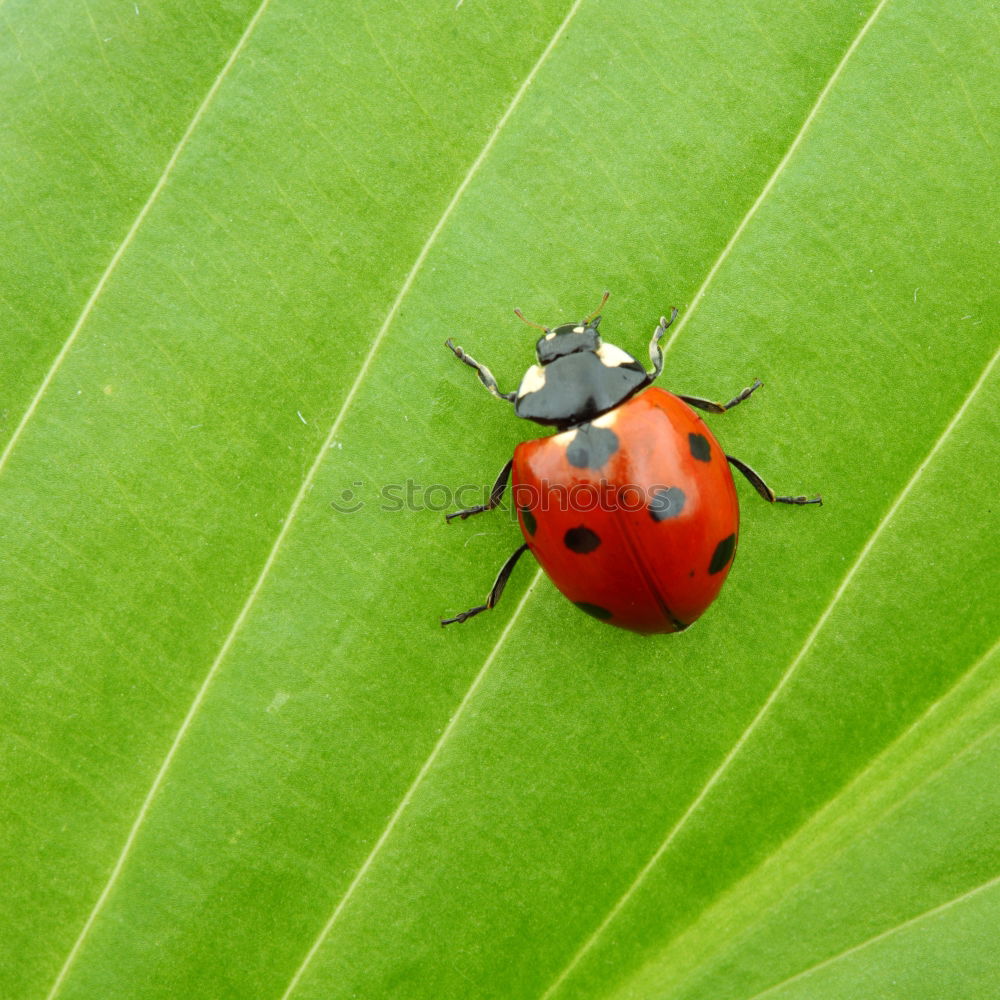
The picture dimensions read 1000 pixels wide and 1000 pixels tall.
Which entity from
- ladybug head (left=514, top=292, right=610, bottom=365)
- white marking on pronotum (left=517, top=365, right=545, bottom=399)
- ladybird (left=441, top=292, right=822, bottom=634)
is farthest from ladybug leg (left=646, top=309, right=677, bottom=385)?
white marking on pronotum (left=517, top=365, right=545, bottom=399)

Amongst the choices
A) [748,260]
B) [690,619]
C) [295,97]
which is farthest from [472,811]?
[295,97]

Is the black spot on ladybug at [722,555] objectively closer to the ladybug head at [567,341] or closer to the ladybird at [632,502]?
the ladybird at [632,502]

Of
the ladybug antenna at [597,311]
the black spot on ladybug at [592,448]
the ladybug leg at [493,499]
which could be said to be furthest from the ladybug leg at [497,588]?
the ladybug antenna at [597,311]

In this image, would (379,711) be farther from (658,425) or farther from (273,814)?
(658,425)

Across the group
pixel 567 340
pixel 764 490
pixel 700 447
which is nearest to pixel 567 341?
pixel 567 340

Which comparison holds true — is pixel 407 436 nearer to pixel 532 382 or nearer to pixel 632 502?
pixel 532 382

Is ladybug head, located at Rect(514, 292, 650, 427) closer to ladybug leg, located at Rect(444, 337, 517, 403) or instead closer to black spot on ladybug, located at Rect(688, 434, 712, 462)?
ladybug leg, located at Rect(444, 337, 517, 403)
